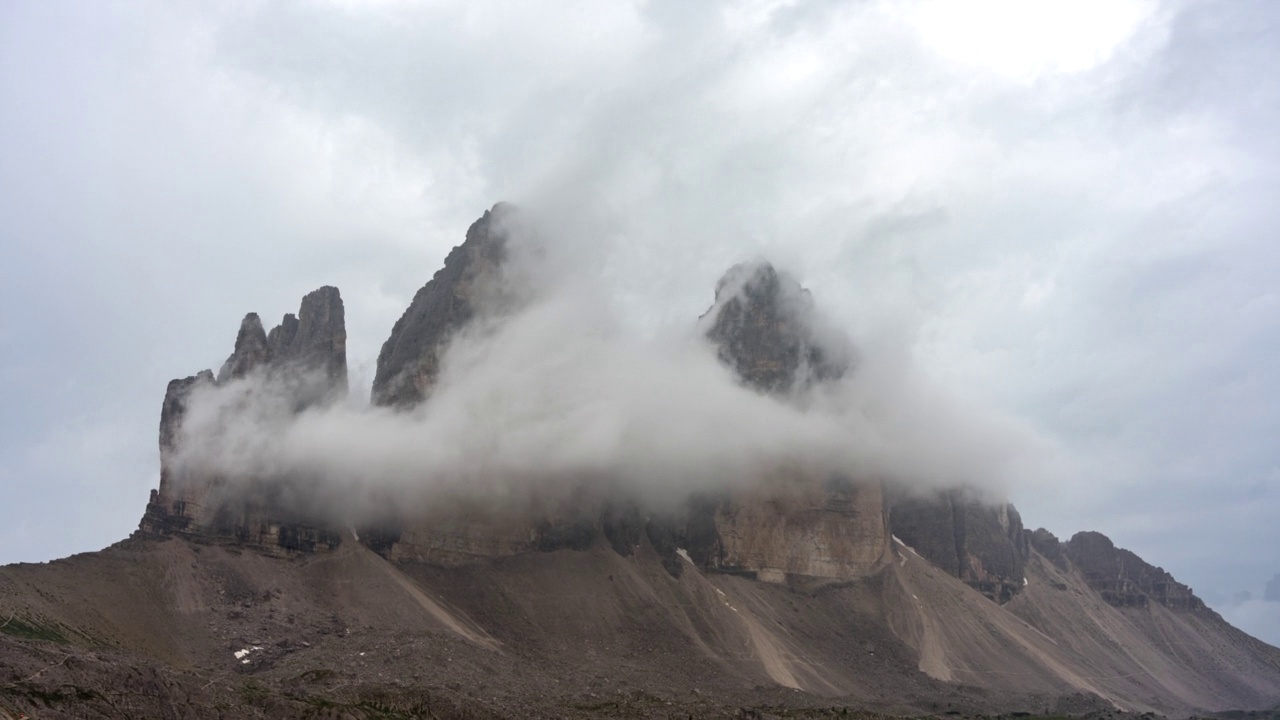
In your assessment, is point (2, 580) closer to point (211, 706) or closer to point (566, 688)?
point (211, 706)

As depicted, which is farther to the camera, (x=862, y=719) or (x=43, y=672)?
(x=862, y=719)

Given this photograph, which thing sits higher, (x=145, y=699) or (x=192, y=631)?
(x=192, y=631)

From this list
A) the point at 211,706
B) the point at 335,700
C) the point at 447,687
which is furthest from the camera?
the point at 447,687

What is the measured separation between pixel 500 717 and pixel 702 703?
45850 mm

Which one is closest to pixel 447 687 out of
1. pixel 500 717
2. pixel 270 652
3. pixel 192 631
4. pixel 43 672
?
pixel 500 717

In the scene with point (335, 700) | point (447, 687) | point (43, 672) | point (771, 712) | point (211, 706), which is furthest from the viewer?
point (771, 712)

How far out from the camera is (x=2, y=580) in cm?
18300

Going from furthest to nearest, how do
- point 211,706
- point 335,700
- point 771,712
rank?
point 771,712 → point 335,700 → point 211,706

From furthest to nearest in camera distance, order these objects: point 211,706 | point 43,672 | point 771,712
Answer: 1. point 771,712
2. point 211,706
3. point 43,672

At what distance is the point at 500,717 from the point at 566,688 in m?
39.0

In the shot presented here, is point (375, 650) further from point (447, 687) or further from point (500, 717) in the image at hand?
point (500, 717)

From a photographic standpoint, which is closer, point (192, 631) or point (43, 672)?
point (43, 672)

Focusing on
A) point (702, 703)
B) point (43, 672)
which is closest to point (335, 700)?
point (43, 672)

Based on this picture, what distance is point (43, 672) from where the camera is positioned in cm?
12525
